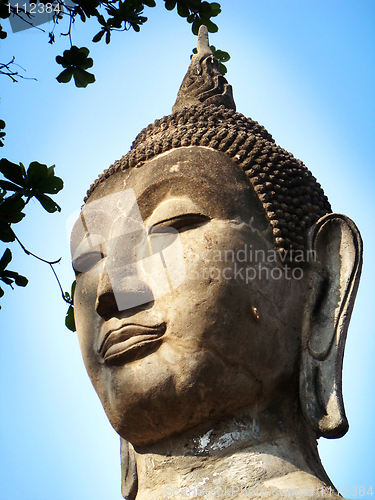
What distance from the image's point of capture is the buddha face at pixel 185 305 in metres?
4.26

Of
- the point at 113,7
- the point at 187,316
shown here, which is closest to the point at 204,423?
the point at 187,316

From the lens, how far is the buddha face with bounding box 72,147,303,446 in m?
4.26

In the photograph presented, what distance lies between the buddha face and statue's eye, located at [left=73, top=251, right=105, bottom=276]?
3 centimetres

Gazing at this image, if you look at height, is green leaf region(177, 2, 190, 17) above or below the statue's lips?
above

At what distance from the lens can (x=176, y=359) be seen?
424 cm

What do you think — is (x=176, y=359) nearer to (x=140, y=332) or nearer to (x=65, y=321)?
(x=140, y=332)

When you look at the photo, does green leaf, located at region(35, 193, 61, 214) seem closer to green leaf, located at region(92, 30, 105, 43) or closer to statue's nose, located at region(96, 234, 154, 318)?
statue's nose, located at region(96, 234, 154, 318)

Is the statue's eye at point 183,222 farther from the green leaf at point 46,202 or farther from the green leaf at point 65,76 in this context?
the green leaf at point 65,76

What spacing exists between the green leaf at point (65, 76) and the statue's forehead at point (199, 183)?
109cm

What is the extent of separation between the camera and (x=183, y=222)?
4586 mm

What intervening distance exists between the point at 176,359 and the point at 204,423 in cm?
47

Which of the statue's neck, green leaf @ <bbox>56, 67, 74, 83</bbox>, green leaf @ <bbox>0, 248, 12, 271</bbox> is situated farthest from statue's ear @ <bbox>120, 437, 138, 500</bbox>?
green leaf @ <bbox>56, 67, 74, 83</bbox>

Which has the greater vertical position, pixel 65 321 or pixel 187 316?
pixel 65 321

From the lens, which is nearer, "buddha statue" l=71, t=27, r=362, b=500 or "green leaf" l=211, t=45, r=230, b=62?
"buddha statue" l=71, t=27, r=362, b=500
